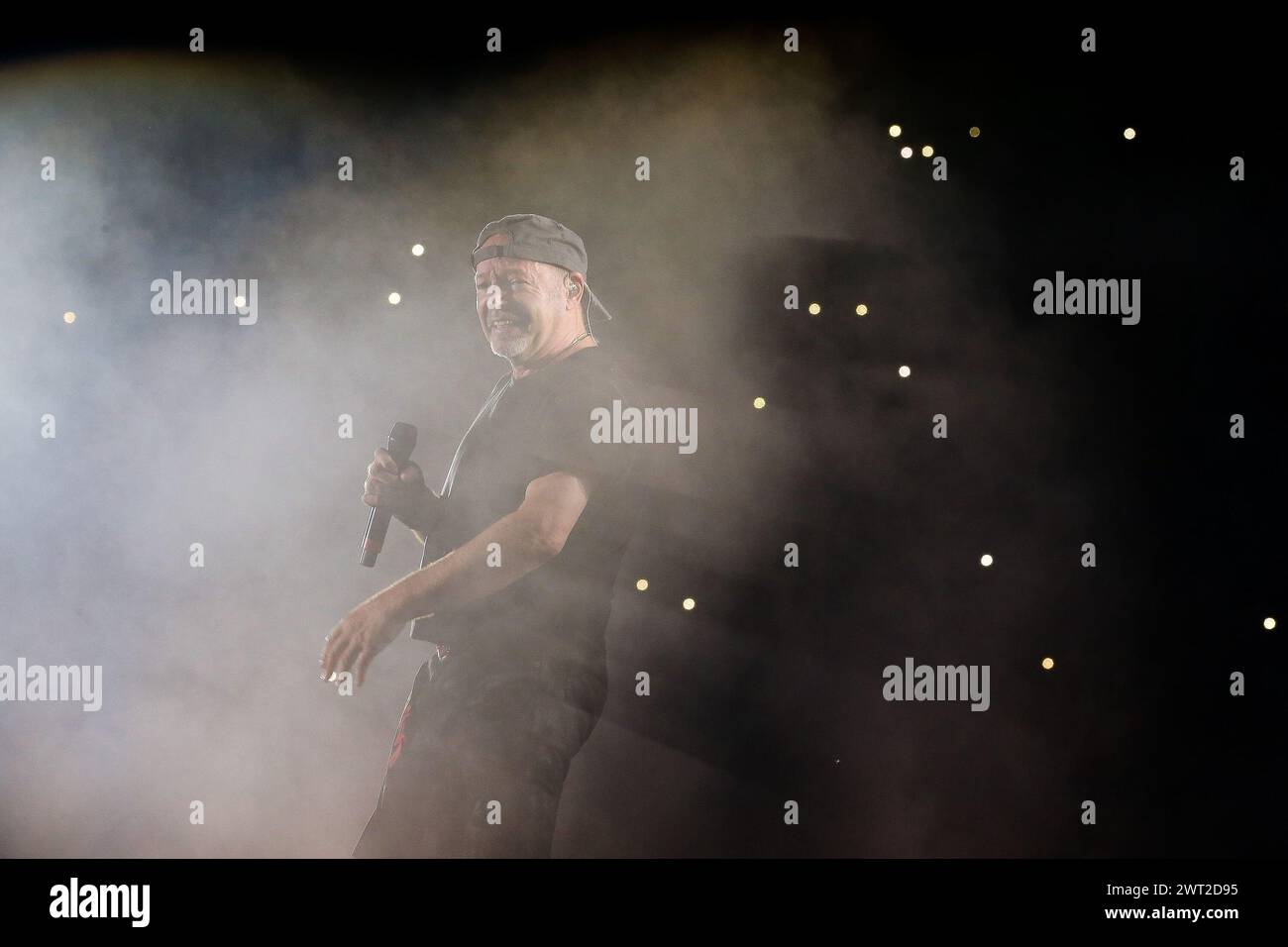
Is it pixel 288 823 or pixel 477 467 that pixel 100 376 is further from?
pixel 288 823

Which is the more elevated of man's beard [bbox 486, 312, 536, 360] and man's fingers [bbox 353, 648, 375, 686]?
man's beard [bbox 486, 312, 536, 360]

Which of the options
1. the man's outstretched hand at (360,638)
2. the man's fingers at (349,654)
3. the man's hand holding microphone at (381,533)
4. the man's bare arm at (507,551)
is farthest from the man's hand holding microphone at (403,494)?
the man's fingers at (349,654)

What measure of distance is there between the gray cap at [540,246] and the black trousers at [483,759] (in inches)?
40.7

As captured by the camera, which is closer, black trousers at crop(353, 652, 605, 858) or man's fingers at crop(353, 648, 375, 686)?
black trousers at crop(353, 652, 605, 858)

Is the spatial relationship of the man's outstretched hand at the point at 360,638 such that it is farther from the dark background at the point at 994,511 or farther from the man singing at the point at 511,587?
the dark background at the point at 994,511

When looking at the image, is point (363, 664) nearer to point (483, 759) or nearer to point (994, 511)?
point (483, 759)

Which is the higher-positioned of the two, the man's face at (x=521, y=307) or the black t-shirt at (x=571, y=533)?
the man's face at (x=521, y=307)

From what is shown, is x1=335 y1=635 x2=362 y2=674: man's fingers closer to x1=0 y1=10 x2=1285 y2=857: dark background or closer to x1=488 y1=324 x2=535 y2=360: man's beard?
x1=0 y1=10 x2=1285 y2=857: dark background

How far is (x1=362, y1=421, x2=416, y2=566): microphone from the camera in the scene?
8.09 ft

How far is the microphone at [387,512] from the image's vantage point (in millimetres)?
2467

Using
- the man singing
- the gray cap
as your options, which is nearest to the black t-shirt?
the man singing

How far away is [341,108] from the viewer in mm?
2561

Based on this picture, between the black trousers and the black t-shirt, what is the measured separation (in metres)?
0.05

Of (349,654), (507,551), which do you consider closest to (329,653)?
(349,654)
